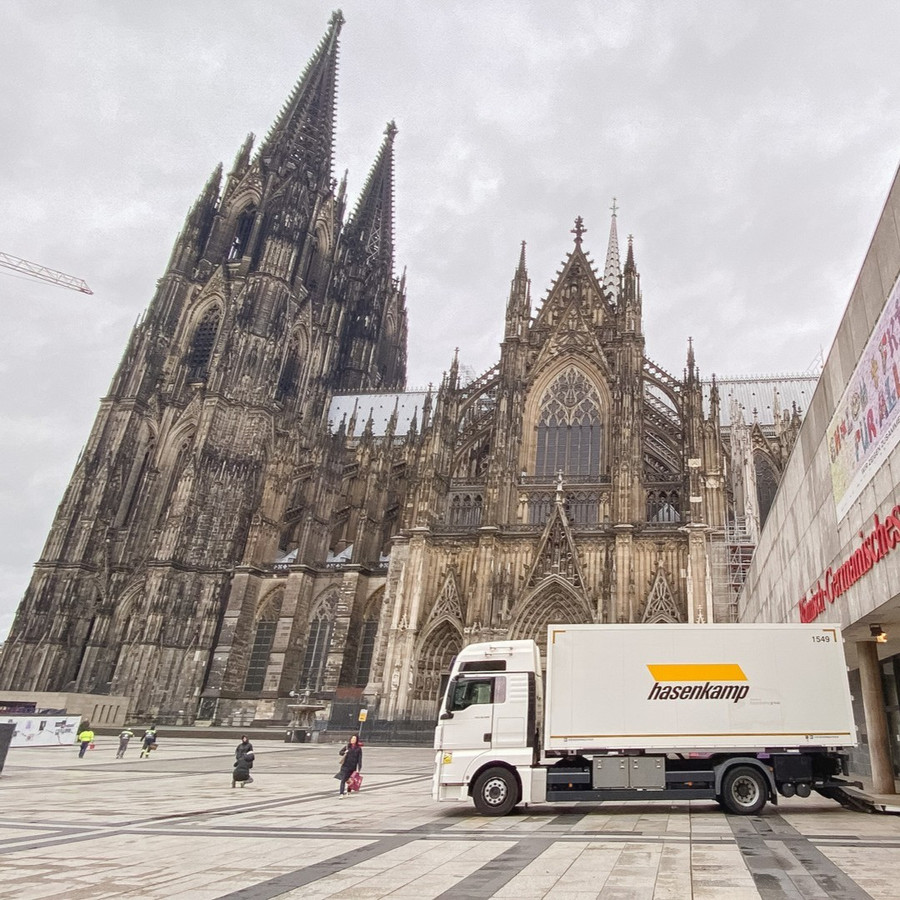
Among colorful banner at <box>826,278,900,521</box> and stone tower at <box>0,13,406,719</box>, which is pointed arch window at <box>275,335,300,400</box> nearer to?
stone tower at <box>0,13,406,719</box>

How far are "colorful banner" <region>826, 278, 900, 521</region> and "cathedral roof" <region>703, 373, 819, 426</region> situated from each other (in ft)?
110

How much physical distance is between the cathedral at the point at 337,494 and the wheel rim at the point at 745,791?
18148 millimetres

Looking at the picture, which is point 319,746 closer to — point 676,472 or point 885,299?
point 676,472

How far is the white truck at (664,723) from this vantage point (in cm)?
1139

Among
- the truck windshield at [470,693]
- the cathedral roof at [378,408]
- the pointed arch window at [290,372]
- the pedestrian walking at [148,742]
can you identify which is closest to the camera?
the truck windshield at [470,693]

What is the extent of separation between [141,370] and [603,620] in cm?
3763

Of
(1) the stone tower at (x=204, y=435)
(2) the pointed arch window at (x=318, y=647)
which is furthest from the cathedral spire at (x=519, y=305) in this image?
(2) the pointed arch window at (x=318, y=647)

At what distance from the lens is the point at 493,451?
35031 mm

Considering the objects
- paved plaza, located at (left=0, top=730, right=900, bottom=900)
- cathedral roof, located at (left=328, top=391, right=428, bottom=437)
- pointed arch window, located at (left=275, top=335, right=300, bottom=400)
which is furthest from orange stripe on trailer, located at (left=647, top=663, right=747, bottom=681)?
pointed arch window, located at (left=275, top=335, right=300, bottom=400)

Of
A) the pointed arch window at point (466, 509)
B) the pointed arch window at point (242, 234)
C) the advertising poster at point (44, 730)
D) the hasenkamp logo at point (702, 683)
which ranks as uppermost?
the pointed arch window at point (242, 234)

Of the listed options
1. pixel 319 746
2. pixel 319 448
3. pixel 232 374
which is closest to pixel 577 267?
pixel 319 448

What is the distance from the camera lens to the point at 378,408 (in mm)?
55812

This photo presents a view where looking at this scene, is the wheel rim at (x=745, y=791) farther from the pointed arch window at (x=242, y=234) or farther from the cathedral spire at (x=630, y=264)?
the pointed arch window at (x=242, y=234)

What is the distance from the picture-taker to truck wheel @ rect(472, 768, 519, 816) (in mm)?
11703
